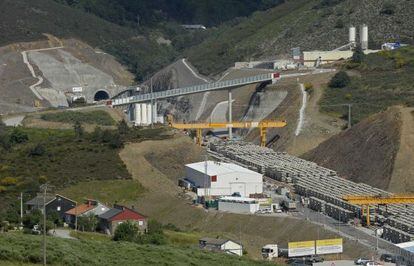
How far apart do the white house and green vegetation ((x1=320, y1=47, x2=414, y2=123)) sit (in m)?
43.9

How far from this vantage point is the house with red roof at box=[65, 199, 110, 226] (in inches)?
2945

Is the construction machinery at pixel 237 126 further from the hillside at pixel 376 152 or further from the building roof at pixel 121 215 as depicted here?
the building roof at pixel 121 215

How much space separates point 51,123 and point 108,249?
73.4 meters

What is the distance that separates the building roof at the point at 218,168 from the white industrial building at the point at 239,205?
5484 mm

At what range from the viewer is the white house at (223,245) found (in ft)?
209

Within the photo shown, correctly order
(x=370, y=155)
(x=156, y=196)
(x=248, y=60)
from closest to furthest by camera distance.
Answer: (x=156, y=196)
(x=370, y=155)
(x=248, y=60)

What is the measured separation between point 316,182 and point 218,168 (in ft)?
18.8

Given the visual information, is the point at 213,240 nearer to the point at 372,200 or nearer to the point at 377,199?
the point at 372,200

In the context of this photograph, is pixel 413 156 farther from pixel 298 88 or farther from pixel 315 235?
pixel 298 88

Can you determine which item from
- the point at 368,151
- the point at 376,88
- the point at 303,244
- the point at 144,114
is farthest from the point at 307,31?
the point at 303,244

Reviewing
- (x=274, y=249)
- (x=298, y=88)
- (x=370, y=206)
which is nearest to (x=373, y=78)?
(x=298, y=88)

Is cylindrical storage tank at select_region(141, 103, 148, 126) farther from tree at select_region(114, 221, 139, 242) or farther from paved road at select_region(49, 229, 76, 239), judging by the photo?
tree at select_region(114, 221, 139, 242)

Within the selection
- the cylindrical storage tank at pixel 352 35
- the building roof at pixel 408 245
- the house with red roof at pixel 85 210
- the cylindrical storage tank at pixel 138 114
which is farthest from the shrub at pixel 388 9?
the building roof at pixel 408 245

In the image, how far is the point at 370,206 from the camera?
7638 cm
